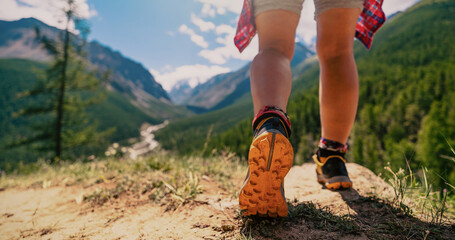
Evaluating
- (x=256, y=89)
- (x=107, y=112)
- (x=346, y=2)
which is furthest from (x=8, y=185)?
(x=107, y=112)

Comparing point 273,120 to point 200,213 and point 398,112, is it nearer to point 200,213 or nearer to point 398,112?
point 200,213

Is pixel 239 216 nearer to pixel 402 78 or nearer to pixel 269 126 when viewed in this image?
pixel 269 126

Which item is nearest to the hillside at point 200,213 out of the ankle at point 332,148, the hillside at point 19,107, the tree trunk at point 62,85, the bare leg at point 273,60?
the ankle at point 332,148

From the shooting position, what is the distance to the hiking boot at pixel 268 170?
2.96 feet

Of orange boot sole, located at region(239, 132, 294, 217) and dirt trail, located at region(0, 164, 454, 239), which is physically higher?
orange boot sole, located at region(239, 132, 294, 217)

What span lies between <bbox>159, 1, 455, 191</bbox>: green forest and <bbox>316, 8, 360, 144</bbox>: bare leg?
0.30 metres

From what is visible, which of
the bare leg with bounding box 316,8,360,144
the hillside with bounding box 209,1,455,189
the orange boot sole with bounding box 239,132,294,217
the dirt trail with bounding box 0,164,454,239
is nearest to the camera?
the orange boot sole with bounding box 239,132,294,217

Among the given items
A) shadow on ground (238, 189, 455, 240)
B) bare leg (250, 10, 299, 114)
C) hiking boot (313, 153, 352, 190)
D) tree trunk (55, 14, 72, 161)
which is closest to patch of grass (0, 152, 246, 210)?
shadow on ground (238, 189, 455, 240)

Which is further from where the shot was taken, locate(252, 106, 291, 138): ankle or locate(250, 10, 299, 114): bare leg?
locate(250, 10, 299, 114): bare leg

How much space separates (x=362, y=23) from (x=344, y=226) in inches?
65.0

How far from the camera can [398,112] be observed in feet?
111

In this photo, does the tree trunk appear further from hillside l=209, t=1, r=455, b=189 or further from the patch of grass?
the patch of grass

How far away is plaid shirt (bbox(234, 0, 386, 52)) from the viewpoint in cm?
141

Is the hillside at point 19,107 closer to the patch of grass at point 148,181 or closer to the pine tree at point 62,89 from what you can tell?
the pine tree at point 62,89
